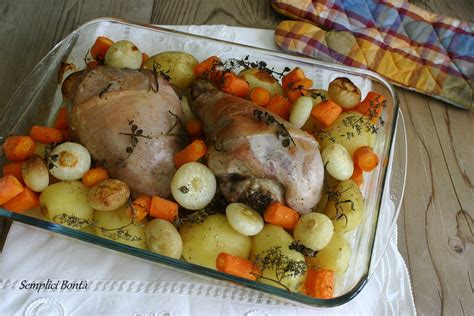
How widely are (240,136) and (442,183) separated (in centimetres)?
83

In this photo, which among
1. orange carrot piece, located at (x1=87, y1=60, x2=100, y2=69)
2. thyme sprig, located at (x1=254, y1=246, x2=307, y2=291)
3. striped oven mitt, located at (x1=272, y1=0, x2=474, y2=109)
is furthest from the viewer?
striped oven mitt, located at (x1=272, y1=0, x2=474, y2=109)

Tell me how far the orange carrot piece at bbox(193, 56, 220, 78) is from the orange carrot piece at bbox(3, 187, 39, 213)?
23.2 inches

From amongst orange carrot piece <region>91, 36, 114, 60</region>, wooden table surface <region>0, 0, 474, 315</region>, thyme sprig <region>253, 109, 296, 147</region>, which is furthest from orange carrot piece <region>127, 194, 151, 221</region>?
wooden table surface <region>0, 0, 474, 315</region>

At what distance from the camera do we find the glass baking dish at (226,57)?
1134mm

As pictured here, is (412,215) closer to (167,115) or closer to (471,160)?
(471,160)

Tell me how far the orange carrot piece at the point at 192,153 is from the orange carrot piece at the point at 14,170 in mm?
400

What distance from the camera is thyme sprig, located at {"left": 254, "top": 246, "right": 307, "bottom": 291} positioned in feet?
3.60

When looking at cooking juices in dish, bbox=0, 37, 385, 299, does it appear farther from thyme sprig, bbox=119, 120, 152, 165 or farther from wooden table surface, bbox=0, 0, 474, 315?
wooden table surface, bbox=0, 0, 474, 315

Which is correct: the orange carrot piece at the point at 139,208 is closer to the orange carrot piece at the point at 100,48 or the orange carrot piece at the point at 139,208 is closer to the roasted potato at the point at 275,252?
the roasted potato at the point at 275,252

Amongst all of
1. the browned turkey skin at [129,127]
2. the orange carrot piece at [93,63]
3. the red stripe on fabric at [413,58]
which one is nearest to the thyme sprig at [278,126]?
the browned turkey skin at [129,127]

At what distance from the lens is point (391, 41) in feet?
6.29

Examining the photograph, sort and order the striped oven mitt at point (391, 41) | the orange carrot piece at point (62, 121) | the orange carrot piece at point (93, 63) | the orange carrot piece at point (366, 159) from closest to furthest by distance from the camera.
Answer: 1. the orange carrot piece at point (366, 159)
2. the orange carrot piece at point (62, 121)
3. the orange carrot piece at point (93, 63)
4. the striped oven mitt at point (391, 41)

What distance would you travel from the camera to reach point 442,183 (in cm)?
167

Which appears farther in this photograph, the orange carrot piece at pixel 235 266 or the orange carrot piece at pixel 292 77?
the orange carrot piece at pixel 292 77
